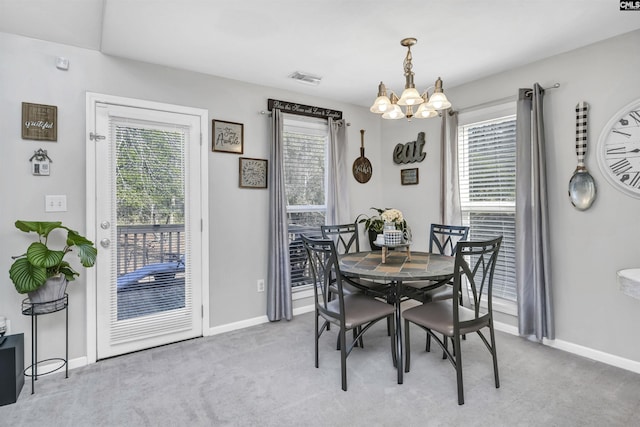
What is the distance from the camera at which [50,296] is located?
7.59ft

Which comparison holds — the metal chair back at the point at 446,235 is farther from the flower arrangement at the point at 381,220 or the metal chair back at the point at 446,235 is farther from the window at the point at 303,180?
the window at the point at 303,180

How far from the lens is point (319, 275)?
109 inches

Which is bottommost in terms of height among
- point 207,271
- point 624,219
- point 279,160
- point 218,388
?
point 218,388

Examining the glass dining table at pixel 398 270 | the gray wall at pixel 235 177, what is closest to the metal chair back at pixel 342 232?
the glass dining table at pixel 398 270

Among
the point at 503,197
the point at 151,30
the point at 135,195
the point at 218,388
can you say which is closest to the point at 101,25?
the point at 151,30

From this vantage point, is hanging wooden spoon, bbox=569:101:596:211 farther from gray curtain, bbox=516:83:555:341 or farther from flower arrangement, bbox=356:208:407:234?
flower arrangement, bbox=356:208:407:234

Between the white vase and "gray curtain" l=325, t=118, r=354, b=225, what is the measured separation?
2.56 metres

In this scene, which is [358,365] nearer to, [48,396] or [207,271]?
[207,271]

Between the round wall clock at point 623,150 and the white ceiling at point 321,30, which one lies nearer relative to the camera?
the white ceiling at point 321,30

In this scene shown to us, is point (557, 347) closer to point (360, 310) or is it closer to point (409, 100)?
point (360, 310)

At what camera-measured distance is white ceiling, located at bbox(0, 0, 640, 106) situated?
2090mm

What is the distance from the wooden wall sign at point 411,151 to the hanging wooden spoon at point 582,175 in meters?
1.51

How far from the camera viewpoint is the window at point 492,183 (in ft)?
10.6

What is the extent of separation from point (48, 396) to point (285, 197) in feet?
7.90
